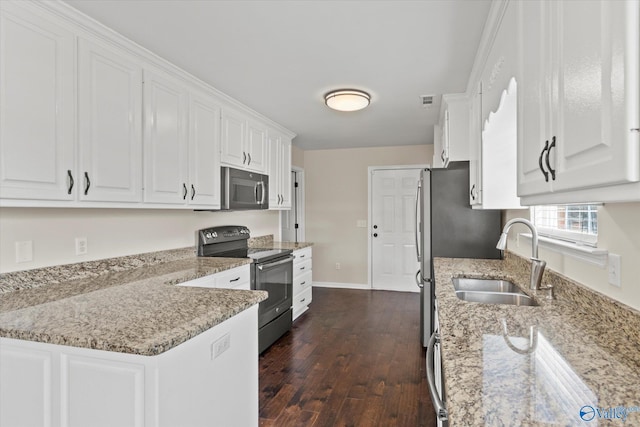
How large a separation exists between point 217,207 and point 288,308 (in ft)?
4.47

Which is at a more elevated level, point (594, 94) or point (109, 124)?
point (109, 124)

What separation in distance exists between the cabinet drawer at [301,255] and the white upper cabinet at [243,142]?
1028 mm

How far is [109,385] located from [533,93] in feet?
5.50

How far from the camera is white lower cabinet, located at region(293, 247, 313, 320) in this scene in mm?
4188

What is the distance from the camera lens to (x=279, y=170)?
4.50m

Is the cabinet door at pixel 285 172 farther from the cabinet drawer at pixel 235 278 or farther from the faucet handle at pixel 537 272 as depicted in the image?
the faucet handle at pixel 537 272

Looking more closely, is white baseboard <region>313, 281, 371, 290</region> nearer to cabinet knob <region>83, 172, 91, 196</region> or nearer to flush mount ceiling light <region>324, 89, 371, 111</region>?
flush mount ceiling light <region>324, 89, 371, 111</region>

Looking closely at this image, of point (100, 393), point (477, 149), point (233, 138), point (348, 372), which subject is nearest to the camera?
point (100, 393)

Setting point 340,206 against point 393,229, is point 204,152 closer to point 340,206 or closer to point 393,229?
point 340,206

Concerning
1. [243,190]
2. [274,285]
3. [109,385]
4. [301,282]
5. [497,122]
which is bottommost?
[301,282]

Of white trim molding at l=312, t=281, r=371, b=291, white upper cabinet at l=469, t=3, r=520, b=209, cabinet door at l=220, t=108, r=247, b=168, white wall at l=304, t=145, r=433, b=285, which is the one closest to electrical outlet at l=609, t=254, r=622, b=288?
white upper cabinet at l=469, t=3, r=520, b=209

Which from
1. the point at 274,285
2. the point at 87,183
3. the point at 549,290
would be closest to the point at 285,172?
the point at 274,285

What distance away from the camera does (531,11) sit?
3.98 ft

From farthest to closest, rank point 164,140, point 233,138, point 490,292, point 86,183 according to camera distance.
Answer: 1. point 233,138
2. point 164,140
3. point 490,292
4. point 86,183
